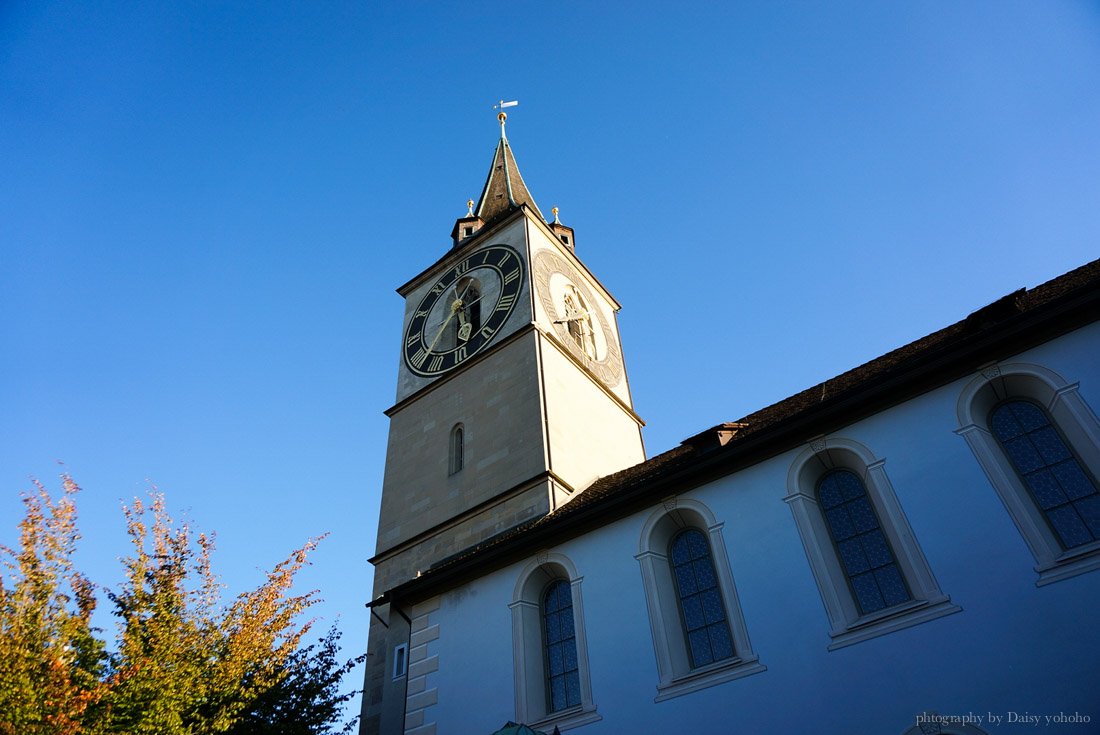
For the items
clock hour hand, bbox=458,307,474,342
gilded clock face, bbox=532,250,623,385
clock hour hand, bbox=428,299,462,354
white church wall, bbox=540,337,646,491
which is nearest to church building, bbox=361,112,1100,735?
white church wall, bbox=540,337,646,491

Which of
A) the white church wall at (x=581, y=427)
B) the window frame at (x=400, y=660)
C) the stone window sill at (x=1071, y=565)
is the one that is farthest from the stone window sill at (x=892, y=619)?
the window frame at (x=400, y=660)

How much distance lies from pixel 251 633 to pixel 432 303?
13146 millimetres

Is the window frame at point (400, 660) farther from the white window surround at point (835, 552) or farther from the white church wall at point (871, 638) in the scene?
the white window surround at point (835, 552)

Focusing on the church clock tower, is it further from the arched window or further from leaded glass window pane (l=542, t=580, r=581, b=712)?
leaded glass window pane (l=542, t=580, r=581, b=712)

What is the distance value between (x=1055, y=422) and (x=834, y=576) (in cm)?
290

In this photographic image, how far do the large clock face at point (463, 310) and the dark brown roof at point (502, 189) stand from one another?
165 inches

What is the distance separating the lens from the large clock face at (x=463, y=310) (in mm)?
20781

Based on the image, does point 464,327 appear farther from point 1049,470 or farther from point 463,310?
point 1049,470

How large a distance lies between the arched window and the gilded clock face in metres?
3.42

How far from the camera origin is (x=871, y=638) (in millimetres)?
8227

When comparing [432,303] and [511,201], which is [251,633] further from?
[511,201]

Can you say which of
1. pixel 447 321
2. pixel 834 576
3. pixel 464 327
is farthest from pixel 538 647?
pixel 447 321

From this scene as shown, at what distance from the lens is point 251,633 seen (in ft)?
38.3

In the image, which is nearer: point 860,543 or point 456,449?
point 860,543
